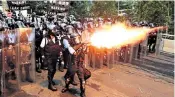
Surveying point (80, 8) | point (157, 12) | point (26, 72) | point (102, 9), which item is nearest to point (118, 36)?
point (26, 72)

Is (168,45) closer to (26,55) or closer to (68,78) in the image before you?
(68,78)

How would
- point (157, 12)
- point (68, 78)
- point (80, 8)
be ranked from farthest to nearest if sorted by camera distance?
point (80, 8) < point (157, 12) < point (68, 78)

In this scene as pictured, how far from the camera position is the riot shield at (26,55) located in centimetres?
775

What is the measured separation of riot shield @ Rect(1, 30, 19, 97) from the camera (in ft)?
23.4

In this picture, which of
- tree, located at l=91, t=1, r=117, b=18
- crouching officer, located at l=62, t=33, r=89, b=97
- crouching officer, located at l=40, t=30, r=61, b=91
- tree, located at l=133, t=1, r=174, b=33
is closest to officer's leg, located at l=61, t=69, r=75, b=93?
crouching officer, located at l=62, t=33, r=89, b=97

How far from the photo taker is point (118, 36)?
453 inches

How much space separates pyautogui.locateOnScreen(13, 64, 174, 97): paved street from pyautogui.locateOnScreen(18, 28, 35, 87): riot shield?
329 mm

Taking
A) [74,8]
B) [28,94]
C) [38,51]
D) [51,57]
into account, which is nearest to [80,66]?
[51,57]

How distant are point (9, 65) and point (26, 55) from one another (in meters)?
0.78

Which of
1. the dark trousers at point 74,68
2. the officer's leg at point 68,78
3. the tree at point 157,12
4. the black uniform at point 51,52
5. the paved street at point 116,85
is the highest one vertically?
the tree at point 157,12

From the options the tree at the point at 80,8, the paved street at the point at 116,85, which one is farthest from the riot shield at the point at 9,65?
the tree at the point at 80,8

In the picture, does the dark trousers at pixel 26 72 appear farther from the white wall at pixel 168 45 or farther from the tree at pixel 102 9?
the tree at pixel 102 9

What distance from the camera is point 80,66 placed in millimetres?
7066

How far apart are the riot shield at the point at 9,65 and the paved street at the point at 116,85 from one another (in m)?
0.40
